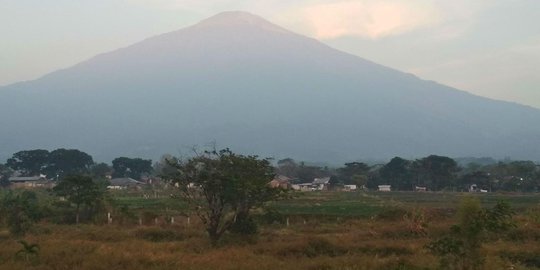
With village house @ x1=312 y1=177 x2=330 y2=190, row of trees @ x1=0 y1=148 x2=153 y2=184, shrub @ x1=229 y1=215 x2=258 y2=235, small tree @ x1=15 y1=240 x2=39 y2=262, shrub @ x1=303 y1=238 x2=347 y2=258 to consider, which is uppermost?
row of trees @ x1=0 y1=148 x2=153 y2=184

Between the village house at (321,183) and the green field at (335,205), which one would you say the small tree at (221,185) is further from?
the village house at (321,183)

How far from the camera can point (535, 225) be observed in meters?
21.4

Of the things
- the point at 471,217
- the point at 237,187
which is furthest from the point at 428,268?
the point at 237,187

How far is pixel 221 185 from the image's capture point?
18000mm

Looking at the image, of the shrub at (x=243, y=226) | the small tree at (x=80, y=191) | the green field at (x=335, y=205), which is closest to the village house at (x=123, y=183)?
the green field at (x=335, y=205)

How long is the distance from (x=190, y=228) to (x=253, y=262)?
32.5 feet

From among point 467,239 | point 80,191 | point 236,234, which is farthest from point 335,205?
point 467,239

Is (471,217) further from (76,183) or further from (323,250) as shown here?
(76,183)

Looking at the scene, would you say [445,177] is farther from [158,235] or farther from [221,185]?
[221,185]

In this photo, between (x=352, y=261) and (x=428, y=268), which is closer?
(x=428, y=268)

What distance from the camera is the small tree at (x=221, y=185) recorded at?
1806 centimetres

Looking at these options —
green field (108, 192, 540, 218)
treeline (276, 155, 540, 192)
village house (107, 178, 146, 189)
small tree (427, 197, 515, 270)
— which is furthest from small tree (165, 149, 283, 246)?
treeline (276, 155, 540, 192)

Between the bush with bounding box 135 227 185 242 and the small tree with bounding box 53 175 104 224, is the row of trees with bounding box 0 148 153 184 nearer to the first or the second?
the small tree with bounding box 53 175 104 224

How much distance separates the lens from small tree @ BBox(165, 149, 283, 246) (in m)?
18.1
